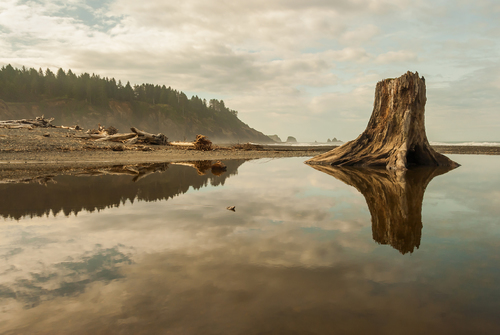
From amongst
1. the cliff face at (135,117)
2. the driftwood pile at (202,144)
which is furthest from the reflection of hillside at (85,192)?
the cliff face at (135,117)

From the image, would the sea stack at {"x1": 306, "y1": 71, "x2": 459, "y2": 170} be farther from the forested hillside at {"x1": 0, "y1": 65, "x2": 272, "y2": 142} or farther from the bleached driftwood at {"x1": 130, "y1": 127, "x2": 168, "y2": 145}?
the forested hillside at {"x1": 0, "y1": 65, "x2": 272, "y2": 142}

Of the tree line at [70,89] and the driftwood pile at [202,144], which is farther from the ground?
the tree line at [70,89]

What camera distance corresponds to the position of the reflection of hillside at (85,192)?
6.02 m

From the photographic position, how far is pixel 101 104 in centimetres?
10244

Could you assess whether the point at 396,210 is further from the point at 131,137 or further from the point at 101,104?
the point at 101,104

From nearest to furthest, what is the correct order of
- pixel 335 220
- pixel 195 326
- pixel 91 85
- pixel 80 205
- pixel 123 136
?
pixel 195 326, pixel 335 220, pixel 80 205, pixel 123 136, pixel 91 85

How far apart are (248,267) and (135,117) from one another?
381 ft

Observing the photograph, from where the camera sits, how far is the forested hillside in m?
90.2

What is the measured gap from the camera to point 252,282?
2.86 metres

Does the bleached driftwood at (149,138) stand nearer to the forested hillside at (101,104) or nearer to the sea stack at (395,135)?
the sea stack at (395,135)

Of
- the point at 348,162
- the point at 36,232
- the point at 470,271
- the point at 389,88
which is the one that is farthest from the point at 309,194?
the point at 389,88

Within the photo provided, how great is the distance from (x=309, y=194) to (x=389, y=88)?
12003 millimetres

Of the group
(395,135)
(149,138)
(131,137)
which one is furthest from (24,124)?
(395,135)

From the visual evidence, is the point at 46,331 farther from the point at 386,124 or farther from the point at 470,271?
the point at 386,124
